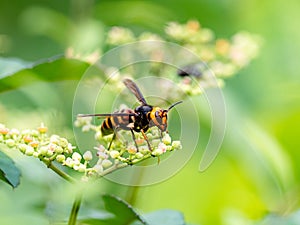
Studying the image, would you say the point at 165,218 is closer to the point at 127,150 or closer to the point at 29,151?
the point at 127,150

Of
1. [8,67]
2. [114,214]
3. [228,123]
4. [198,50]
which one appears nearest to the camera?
[114,214]

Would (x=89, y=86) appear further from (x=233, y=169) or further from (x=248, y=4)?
(x=248, y=4)

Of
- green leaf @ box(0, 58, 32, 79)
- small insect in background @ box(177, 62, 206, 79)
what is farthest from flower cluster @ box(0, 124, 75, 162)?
small insect in background @ box(177, 62, 206, 79)

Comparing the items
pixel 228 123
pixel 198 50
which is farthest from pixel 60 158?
pixel 228 123

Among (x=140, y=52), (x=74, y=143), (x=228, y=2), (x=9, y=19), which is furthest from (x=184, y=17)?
(x=74, y=143)

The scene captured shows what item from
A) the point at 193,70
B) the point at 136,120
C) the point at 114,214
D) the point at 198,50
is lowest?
the point at 114,214
